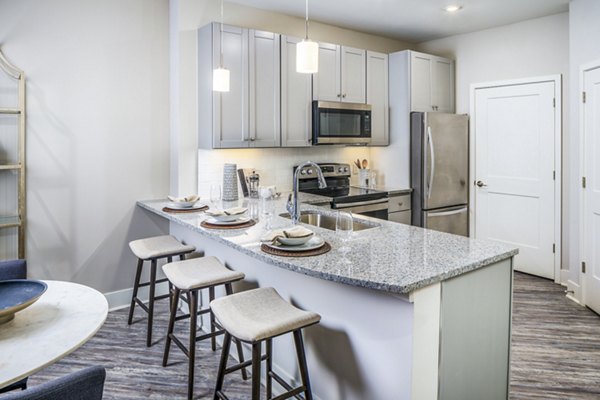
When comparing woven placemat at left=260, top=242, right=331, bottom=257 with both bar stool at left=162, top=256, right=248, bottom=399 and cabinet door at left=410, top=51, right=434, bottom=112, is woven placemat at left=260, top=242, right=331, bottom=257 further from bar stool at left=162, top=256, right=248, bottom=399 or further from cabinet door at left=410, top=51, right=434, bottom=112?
cabinet door at left=410, top=51, right=434, bottom=112

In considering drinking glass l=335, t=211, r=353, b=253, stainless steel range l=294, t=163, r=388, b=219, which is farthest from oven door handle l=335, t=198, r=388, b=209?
drinking glass l=335, t=211, r=353, b=253

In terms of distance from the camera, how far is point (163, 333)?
3.15 meters

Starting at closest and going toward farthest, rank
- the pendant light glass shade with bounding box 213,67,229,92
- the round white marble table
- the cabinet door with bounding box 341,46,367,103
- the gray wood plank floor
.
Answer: the round white marble table, the gray wood plank floor, the pendant light glass shade with bounding box 213,67,229,92, the cabinet door with bounding box 341,46,367,103

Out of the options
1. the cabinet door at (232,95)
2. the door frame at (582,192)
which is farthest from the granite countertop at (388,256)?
the door frame at (582,192)

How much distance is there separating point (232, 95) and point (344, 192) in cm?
148

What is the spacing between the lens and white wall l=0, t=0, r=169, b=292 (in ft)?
10.3

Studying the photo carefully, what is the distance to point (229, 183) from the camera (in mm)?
3680

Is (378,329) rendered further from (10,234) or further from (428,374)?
(10,234)

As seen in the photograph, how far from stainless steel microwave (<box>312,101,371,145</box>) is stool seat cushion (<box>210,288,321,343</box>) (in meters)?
2.37

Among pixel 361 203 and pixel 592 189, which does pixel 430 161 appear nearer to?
pixel 361 203

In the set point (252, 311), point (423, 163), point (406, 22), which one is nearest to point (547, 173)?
point (423, 163)

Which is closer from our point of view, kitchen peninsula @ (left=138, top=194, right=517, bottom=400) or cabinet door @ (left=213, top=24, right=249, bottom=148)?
kitchen peninsula @ (left=138, top=194, right=517, bottom=400)

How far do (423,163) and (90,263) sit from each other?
3.31 metres

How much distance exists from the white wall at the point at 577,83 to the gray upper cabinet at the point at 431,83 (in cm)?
131
